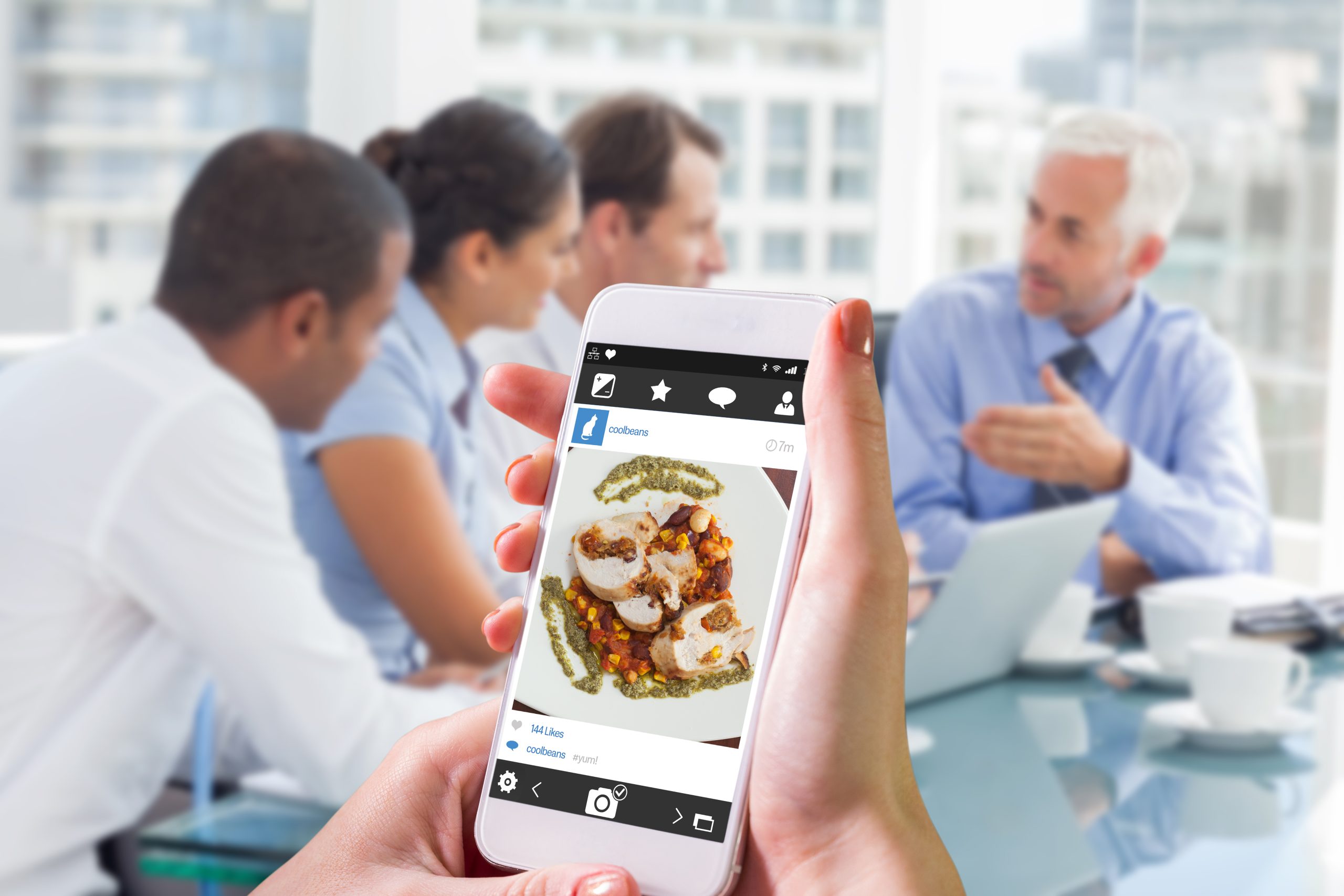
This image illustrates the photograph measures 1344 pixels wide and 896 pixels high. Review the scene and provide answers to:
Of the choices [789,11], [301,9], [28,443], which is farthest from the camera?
[789,11]

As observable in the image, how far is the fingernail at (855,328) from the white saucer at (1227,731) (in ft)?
1.88

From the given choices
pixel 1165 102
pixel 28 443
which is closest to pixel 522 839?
pixel 28 443

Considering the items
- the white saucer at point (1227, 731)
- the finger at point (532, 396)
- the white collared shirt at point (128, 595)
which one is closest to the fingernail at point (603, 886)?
the finger at point (532, 396)

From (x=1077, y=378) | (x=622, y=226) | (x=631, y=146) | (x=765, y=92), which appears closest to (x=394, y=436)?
(x=622, y=226)

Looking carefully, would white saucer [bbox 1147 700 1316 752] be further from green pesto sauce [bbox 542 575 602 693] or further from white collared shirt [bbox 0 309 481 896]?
white collared shirt [bbox 0 309 481 896]

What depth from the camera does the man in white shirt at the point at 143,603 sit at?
1.07 metres

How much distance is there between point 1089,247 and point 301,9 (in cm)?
123

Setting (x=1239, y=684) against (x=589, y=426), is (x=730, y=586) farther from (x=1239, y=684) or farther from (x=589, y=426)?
(x=1239, y=684)

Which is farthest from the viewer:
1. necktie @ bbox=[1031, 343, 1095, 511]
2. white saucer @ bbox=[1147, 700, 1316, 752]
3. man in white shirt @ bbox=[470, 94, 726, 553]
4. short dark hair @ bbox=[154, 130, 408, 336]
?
necktie @ bbox=[1031, 343, 1095, 511]

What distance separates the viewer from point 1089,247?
1.86 m

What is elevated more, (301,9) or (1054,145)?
(301,9)

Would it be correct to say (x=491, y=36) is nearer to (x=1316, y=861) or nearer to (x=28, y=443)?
(x=28, y=443)

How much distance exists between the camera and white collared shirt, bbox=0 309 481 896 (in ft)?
3.52

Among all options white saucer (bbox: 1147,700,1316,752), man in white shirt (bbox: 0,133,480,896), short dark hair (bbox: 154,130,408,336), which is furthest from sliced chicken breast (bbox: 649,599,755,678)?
short dark hair (bbox: 154,130,408,336)
